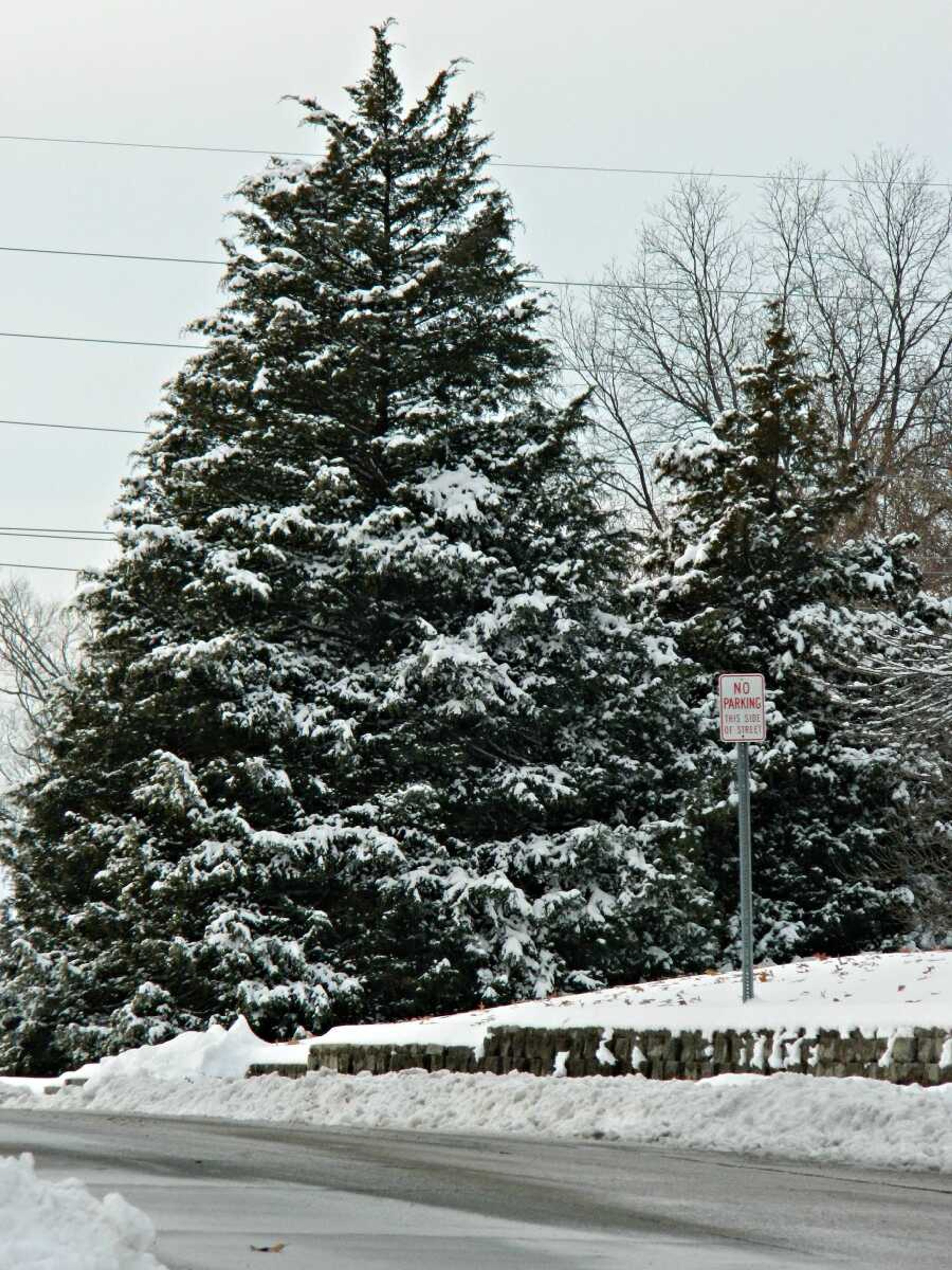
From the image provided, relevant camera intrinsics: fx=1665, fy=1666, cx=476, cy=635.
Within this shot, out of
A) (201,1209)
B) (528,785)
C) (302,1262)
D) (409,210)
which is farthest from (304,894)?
(302,1262)

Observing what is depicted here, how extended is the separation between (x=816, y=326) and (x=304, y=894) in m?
21.8

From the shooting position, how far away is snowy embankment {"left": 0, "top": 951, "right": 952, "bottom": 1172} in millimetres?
9438

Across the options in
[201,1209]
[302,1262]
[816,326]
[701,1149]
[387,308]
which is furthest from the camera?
[816,326]

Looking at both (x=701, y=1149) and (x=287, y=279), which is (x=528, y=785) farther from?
(x=701, y=1149)

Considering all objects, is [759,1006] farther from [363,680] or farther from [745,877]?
[363,680]

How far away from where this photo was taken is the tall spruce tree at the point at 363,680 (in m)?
22.8

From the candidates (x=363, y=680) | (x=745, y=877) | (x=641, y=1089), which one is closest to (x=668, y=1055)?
(x=641, y=1089)

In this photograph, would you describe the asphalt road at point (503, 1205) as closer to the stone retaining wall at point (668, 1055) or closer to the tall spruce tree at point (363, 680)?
the stone retaining wall at point (668, 1055)

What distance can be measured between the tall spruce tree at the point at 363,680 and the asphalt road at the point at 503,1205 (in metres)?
12.3

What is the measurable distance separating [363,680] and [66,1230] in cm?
1961

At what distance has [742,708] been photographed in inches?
544

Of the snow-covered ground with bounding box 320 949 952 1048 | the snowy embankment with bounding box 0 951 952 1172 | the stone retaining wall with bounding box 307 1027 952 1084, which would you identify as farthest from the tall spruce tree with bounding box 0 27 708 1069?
the stone retaining wall with bounding box 307 1027 952 1084

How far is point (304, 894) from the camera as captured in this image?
2389cm

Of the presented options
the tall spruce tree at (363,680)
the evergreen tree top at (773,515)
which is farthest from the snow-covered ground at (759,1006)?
the evergreen tree top at (773,515)
